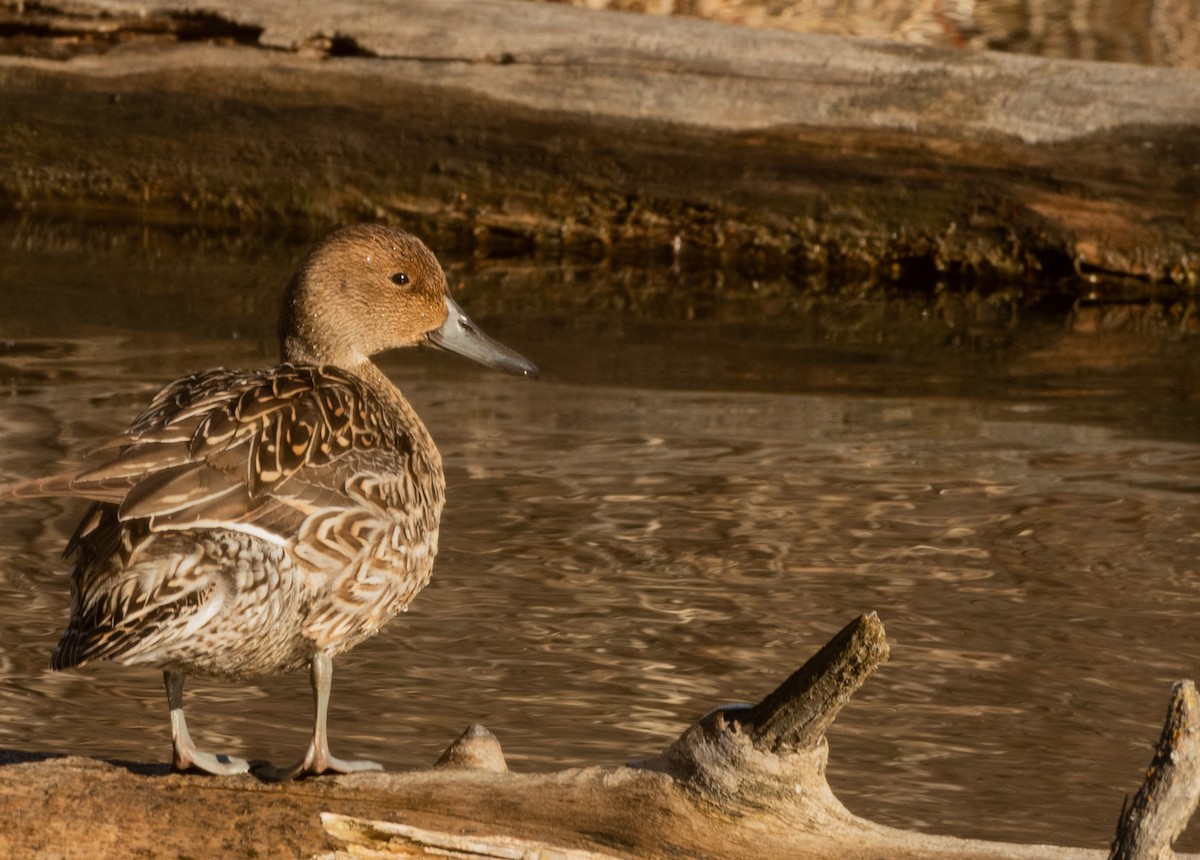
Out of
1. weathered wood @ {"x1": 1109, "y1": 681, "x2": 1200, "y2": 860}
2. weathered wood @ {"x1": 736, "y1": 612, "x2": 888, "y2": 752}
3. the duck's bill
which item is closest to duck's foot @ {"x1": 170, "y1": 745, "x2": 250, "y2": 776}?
weathered wood @ {"x1": 736, "y1": 612, "x2": 888, "y2": 752}

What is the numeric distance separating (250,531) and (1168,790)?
5.23ft

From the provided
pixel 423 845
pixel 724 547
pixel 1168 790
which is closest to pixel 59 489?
pixel 423 845

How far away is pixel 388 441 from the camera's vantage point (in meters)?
4.12

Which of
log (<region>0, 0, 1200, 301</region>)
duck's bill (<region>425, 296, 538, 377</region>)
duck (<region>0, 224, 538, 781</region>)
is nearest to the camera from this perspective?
duck (<region>0, 224, 538, 781</region>)

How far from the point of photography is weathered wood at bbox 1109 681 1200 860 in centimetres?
283

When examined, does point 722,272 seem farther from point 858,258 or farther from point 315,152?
point 315,152

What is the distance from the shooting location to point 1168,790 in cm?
290

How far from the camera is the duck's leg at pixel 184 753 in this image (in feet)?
12.2

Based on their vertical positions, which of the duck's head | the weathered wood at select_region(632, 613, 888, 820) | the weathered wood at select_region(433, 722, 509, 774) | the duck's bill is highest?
the duck's head

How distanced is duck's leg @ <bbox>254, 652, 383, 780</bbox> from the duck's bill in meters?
1.16

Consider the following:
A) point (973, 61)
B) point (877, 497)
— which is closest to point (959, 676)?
point (877, 497)

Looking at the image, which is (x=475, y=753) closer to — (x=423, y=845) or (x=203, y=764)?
(x=423, y=845)

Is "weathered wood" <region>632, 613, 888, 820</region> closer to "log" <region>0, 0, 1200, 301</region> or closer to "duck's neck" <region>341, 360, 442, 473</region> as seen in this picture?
"duck's neck" <region>341, 360, 442, 473</region>

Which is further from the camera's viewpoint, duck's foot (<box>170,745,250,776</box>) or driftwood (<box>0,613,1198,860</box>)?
duck's foot (<box>170,745,250,776</box>)
